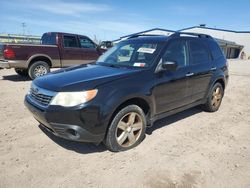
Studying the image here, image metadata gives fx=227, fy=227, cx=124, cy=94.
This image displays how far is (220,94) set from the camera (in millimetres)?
5961

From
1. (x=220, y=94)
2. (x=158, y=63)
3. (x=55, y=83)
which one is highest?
(x=158, y=63)

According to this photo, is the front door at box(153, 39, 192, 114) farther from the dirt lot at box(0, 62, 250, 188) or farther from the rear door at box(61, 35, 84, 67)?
the rear door at box(61, 35, 84, 67)

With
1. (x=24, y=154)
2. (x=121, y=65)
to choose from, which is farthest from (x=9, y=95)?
(x=121, y=65)

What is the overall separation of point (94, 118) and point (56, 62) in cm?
733

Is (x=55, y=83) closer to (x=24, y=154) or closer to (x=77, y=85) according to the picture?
(x=77, y=85)

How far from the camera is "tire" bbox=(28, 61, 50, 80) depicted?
9.09m

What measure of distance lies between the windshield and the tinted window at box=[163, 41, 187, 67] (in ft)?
0.79

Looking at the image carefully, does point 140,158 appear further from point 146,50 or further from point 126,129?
point 146,50

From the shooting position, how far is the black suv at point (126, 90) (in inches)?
124

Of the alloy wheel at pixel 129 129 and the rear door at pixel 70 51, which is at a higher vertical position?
the rear door at pixel 70 51

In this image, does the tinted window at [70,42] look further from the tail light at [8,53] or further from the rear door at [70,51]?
the tail light at [8,53]

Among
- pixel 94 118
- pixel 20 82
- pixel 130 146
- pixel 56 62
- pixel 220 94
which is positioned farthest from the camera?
pixel 56 62

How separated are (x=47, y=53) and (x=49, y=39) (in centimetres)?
117

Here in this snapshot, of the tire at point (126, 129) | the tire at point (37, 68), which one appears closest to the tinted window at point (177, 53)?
the tire at point (126, 129)
